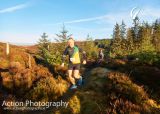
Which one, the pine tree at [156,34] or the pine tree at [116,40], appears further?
the pine tree at [156,34]

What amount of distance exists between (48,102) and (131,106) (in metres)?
Result: 4.21

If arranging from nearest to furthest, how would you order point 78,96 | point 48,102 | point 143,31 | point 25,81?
1. point 78,96
2. point 48,102
3. point 25,81
4. point 143,31

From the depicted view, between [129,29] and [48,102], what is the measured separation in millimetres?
66906

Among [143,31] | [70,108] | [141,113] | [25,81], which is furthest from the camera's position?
[143,31]

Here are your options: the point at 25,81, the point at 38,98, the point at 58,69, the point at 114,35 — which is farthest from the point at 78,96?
the point at 114,35

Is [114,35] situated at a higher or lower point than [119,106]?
higher

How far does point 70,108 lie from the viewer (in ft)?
29.5

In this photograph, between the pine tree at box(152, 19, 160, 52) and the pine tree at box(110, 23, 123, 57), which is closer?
the pine tree at box(110, 23, 123, 57)

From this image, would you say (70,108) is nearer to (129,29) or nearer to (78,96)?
(78,96)

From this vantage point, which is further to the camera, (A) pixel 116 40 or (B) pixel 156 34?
(B) pixel 156 34

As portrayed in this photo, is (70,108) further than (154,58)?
No

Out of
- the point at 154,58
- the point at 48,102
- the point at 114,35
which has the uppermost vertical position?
the point at 114,35

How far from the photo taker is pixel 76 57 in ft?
38.6

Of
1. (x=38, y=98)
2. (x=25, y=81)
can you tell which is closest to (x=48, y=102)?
(x=38, y=98)
